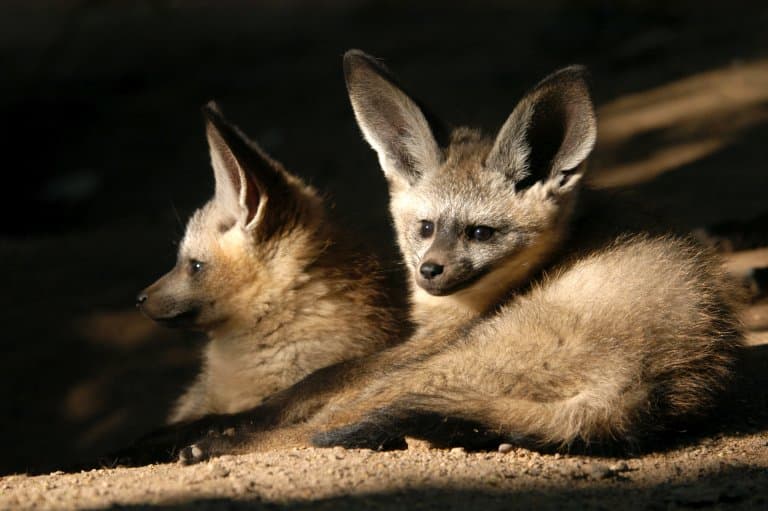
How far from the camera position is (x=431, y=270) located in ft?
15.6

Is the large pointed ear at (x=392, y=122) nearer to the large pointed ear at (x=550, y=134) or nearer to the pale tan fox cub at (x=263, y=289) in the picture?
the large pointed ear at (x=550, y=134)

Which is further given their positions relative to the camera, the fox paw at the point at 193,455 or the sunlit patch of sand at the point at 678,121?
the sunlit patch of sand at the point at 678,121

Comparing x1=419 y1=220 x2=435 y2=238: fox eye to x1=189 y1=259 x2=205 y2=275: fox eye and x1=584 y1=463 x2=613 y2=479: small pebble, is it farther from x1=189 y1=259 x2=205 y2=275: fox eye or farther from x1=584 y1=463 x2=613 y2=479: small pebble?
x1=584 y1=463 x2=613 y2=479: small pebble

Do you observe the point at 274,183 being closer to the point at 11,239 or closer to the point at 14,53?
the point at 11,239

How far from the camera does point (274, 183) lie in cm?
534

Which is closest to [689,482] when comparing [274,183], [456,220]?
[456,220]

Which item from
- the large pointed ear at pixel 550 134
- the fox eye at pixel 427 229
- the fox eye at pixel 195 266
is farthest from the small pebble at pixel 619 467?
the fox eye at pixel 195 266

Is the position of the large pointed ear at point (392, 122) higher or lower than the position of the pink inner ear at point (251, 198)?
higher

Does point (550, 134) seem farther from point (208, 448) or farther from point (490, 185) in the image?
point (208, 448)

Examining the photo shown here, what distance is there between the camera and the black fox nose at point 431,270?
4.75m

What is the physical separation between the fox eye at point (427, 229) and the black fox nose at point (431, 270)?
15.0 inches

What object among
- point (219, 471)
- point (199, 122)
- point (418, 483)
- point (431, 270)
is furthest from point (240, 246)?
point (199, 122)

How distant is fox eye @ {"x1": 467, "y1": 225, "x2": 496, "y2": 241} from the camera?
4945mm

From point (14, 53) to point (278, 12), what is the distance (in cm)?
422
